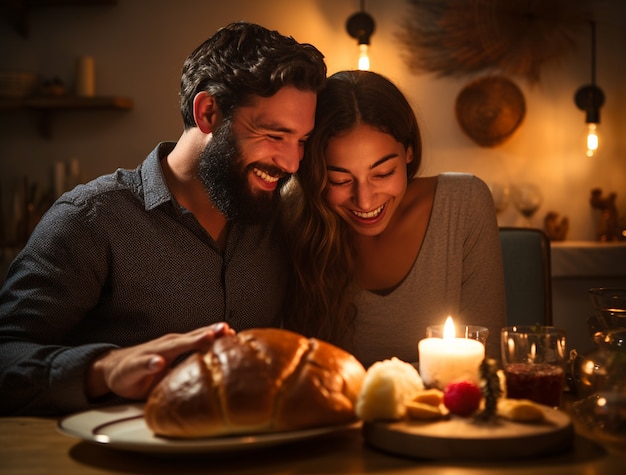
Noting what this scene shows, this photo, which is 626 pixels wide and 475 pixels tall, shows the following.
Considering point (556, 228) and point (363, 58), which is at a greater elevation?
point (363, 58)

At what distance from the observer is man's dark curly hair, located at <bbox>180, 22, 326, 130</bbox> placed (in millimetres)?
1874

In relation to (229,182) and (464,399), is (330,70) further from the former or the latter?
(464,399)

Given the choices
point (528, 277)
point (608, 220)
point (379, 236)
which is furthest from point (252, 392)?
point (608, 220)

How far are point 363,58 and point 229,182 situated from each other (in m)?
2.82

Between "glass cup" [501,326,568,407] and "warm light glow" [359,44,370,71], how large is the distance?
10.9 feet

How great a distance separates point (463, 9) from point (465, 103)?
52 cm

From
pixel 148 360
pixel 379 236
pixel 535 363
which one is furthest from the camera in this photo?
pixel 379 236

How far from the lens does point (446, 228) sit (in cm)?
223

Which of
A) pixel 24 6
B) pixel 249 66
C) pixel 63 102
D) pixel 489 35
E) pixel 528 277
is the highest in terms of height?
pixel 24 6

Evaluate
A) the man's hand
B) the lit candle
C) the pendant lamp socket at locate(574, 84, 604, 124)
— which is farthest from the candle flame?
the pendant lamp socket at locate(574, 84, 604, 124)

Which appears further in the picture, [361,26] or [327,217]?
[361,26]

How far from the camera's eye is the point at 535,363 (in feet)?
4.32

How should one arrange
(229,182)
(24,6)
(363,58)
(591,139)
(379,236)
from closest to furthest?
(229,182) < (379,236) < (363,58) < (591,139) < (24,6)

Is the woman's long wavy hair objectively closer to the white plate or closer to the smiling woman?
the smiling woman
